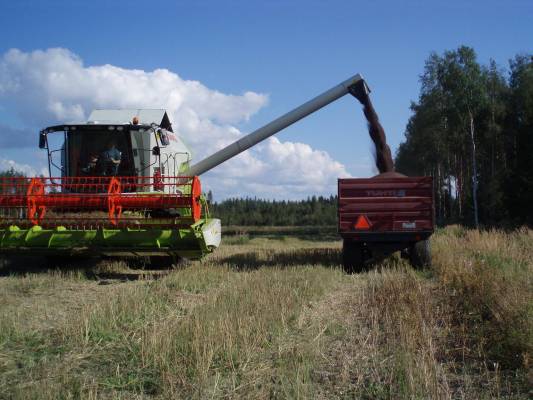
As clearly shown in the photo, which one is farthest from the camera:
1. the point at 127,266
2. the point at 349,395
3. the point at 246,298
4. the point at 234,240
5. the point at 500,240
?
the point at 234,240

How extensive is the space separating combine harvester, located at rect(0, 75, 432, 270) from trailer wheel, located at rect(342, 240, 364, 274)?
1.1 inches

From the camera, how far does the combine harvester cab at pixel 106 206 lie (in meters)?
9.28

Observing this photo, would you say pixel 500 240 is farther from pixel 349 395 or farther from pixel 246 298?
pixel 349 395

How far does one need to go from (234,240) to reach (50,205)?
49.4 ft

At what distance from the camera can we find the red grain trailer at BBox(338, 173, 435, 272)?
10078mm

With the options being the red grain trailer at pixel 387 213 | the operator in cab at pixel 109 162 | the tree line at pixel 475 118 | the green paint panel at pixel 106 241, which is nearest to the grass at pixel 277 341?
the green paint panel at pixel 106 241

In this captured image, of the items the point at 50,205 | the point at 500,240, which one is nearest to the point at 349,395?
the point at 50,205

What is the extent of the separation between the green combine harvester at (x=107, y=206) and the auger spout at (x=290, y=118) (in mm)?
3137

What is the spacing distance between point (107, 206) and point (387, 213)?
5080mm

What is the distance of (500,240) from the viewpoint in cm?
1287

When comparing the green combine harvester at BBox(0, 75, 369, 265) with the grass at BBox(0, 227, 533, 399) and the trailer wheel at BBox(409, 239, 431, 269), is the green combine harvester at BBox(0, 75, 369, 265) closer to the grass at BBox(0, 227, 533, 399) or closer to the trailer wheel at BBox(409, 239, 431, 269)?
the grass at BBox(0, 227, 533, 399)

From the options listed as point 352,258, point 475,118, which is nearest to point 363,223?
point 352,258

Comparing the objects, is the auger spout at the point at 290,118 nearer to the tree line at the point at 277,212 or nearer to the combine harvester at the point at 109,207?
the combine harvester at the point at 109,207

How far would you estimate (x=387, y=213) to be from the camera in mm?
10125
